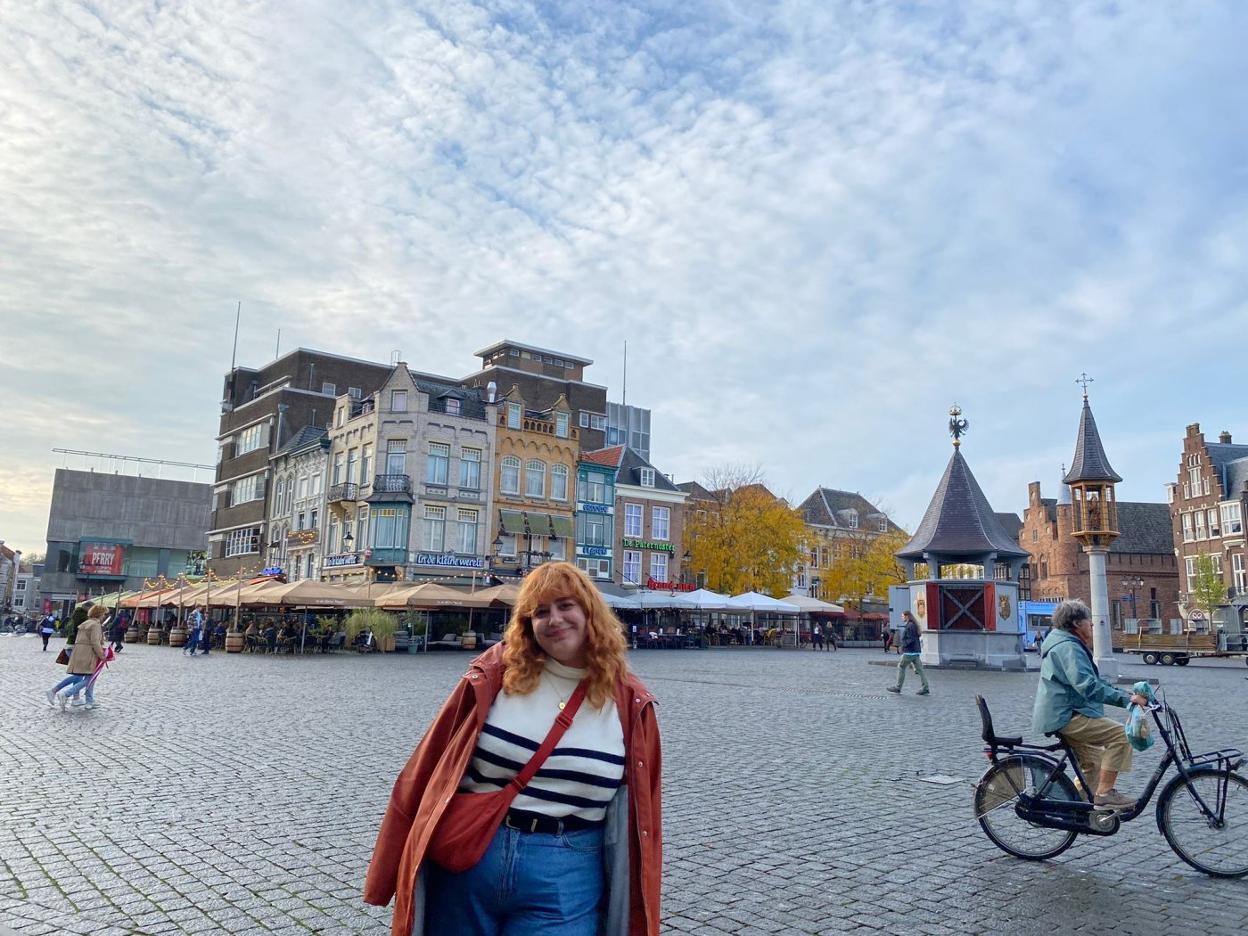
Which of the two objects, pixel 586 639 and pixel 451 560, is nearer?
pixel 586 639

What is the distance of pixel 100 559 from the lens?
3831 inches

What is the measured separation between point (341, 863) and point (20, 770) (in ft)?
16.0

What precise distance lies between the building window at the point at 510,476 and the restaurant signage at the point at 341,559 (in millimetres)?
8112

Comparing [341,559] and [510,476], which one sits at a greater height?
[510,476]

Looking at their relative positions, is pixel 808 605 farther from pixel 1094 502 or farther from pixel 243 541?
pixel 243 541

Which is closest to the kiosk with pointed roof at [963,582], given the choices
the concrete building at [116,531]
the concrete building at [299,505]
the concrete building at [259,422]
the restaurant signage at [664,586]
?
the restaurant signage at [664,586]

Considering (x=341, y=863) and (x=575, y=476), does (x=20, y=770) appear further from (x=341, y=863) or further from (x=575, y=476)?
(x=575, y=476)

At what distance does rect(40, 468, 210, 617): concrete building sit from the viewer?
97.5 meters

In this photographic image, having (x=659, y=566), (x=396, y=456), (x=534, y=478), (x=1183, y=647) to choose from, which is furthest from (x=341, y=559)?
(x=1183, y=647)

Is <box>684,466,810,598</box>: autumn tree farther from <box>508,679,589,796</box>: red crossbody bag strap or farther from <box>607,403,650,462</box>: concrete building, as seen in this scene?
<box>508,679,589,796</box>: red crossbody bag strap

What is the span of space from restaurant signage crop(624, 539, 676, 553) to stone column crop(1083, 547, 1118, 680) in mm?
32531

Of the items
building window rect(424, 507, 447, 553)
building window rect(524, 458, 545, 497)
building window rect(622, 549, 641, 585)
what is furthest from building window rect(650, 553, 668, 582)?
building window rect(424, 507, 447, 553)

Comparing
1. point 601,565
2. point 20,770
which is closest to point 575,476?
point 601,565

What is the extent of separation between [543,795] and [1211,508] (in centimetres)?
7431
